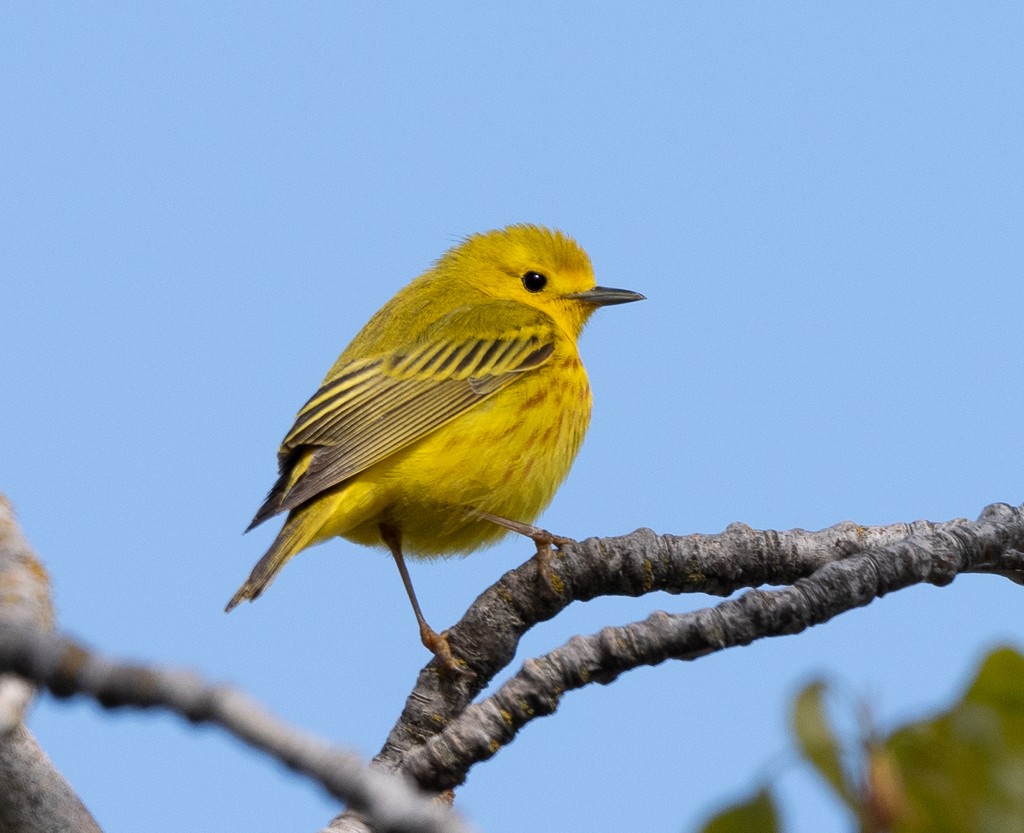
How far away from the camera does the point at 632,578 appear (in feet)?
14.0

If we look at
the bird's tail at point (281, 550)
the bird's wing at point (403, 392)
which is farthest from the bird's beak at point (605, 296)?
the bird's tail at point (281, 550)

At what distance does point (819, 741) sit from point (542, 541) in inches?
121

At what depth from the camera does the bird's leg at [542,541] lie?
4285mm

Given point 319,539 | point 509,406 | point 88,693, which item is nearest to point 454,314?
point 509,406

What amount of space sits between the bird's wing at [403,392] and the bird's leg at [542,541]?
1.67 feet

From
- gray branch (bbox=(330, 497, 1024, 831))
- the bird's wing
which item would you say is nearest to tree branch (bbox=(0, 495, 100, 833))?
gray branch (bbox=(330, 497, 1024, 831))

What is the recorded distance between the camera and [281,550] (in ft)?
17.6

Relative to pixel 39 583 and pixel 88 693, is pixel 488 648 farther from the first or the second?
pixel 88 693

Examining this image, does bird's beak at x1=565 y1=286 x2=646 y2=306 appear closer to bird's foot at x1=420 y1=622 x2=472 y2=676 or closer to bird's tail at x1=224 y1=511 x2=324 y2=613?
bird's tail at x1=224 y1=511 x2=324 y2=613

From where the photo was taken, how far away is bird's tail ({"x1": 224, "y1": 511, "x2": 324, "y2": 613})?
203 inches

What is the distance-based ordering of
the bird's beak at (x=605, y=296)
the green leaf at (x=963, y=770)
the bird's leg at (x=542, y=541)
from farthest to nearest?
the bird's beak at (x=605, y=296) → the bird's leg at (x=542, y=541) → the green leaf at (x=963, y=770)

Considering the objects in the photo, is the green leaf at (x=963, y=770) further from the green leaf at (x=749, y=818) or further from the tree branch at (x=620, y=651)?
the tree branch at (x=620, y=651)

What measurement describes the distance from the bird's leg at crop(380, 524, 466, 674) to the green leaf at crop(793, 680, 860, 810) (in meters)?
2.73

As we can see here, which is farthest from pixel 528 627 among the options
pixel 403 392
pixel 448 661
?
pixel 403 392
